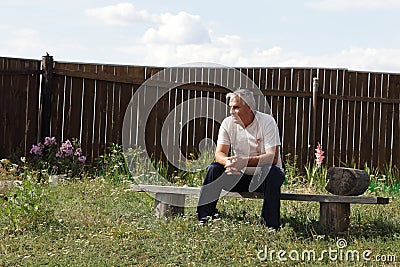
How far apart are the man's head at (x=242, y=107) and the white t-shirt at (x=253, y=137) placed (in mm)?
61

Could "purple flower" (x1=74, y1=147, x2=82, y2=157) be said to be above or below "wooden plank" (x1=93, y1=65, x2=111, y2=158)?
below

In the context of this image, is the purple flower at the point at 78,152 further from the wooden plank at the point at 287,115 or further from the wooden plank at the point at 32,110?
the wooden plank at the point at 287,115

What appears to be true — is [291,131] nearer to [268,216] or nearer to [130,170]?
[130,170]

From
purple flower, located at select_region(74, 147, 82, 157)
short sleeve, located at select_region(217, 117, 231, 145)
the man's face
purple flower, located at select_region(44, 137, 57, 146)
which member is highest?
the man's face

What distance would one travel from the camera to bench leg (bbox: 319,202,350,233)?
5.89m

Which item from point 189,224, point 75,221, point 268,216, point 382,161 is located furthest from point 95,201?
point 382,161

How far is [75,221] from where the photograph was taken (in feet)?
20.0

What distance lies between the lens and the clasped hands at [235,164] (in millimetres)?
5938

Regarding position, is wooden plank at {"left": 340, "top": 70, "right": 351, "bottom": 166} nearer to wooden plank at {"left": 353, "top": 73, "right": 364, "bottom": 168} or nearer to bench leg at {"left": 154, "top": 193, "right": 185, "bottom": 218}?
wooden plank at {"left": 353, "top": 73, "right": 364, "bottom": 168}

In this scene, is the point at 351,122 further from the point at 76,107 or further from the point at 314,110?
the point at 76,107

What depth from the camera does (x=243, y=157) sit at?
6098 mm

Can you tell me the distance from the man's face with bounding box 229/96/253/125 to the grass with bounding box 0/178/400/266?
2.81 feet

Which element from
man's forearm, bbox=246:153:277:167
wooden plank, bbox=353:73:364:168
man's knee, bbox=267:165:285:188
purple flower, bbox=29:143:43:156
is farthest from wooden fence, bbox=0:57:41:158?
man's knee, bbox=267:165:285:188

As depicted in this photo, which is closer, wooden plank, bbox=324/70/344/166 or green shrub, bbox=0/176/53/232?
green shrub, bbox=0/176/53/232
